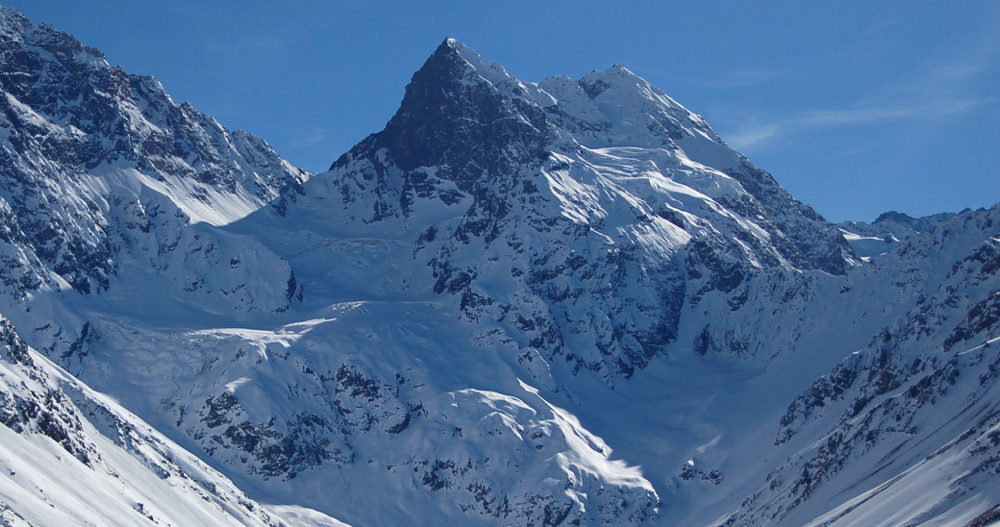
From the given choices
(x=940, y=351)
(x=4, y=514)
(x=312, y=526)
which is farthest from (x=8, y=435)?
(x=940, y=351)

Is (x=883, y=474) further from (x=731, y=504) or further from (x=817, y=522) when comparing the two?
(x=731, y=504)

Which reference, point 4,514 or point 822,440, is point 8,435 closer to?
point 4,514

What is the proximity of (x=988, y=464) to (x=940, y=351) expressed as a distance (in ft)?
205

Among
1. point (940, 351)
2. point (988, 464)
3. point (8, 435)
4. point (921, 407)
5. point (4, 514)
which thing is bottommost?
point (4, 514)

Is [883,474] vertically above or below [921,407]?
below

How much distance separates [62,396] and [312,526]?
51956 mm

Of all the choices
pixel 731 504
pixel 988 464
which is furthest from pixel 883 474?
pixel 731 504

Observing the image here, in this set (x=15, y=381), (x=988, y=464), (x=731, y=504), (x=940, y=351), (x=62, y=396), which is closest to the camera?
(x=988, y=464)

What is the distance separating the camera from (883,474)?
155125 mm

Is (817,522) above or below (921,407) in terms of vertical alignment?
below

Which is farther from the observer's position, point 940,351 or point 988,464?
point 940,351

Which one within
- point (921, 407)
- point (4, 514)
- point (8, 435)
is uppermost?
point (921, 407)

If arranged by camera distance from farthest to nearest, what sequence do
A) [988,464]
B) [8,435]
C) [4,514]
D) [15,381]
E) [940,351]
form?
[940,351], [15,381], [8,435], [988,464], [4,514]

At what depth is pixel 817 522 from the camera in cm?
14750
